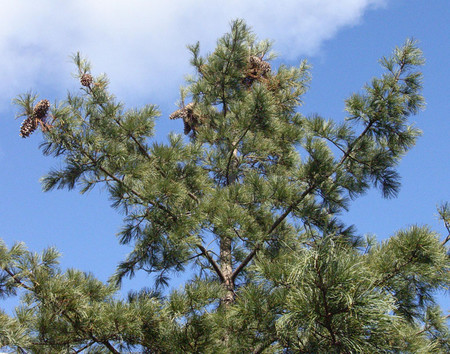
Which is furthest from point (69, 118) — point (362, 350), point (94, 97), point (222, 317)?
point (362, 350)

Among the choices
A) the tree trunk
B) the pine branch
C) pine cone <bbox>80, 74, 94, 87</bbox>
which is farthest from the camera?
pine cone <bbox>80, 74, 94, 87</bbox>

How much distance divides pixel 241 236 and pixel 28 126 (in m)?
2.00

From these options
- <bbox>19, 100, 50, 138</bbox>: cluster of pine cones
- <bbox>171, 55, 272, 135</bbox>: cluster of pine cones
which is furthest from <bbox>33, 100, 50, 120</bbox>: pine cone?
<bbox>171, 55, 272, 135</bbox>: cluster of pine cones

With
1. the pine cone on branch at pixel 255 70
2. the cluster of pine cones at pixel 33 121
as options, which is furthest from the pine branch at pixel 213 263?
the pine cone on branch at pixel 255 70

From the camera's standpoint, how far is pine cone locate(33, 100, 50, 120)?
4109mm

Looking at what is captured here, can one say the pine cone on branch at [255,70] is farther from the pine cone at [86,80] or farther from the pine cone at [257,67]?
the pine cone at [86,80]

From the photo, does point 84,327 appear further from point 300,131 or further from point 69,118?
point 300,131

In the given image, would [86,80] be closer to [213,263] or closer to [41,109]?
[41,109]

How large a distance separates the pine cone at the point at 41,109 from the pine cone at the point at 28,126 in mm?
45

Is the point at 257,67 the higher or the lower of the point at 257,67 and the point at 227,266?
the higher

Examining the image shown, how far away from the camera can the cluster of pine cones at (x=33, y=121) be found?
411 centimetres

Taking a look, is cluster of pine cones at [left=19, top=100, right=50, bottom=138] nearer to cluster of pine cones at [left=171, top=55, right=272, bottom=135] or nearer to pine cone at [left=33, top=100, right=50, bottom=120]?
pine cone at [left=33, top=100, right=50, bottom=120]

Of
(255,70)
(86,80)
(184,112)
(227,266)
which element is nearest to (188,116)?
(184,112)

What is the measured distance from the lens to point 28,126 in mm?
4109
